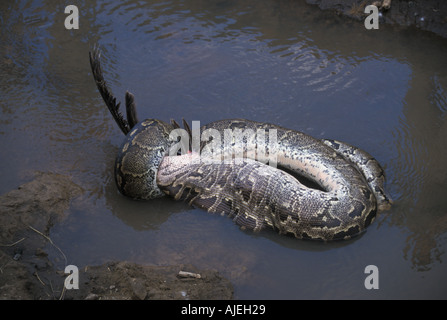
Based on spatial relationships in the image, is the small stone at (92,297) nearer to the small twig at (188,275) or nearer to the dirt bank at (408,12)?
the small twig at (188,275)

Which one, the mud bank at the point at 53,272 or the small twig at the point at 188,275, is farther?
the small twig at the point at 188,275

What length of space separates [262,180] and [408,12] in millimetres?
5383

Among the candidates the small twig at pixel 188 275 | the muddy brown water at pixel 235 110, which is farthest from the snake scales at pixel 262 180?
the small twig at pixel 188 275

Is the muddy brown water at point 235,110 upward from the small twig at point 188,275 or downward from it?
upward

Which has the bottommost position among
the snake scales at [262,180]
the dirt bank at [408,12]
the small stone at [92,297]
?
the small stone at [92,297]

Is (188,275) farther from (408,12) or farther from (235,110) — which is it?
(408,12)

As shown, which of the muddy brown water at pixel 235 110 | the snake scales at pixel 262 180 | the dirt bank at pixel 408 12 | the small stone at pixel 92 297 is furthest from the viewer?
the dirt bank at pixel 408 12

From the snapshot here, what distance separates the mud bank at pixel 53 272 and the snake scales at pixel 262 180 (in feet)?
3.33

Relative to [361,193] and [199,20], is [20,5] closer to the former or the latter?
[199,20]

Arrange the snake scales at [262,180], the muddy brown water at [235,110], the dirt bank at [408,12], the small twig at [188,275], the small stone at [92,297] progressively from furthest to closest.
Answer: the dirt bank at [408,12], the snake scales at [262,180], the muddy brown water at [235,110], the small twig at [188,275], the small stone at [92,297]

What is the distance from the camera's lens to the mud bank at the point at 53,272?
4664mm

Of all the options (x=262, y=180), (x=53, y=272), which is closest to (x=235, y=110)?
(x=262, y=180)

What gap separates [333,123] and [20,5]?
284 inches
